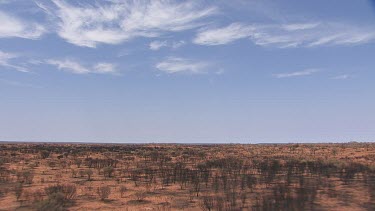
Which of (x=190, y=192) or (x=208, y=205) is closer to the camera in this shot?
(x=208, y=205)

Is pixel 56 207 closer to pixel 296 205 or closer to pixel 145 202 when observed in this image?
pixel 145 202

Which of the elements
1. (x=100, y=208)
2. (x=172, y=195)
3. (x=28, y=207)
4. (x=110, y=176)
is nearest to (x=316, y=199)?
(x=172, y=195)

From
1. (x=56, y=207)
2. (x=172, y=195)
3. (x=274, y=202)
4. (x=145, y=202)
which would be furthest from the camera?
(x=172, y=195)

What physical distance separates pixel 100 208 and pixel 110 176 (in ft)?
31.5

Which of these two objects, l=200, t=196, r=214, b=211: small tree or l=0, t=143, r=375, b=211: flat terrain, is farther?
l=0, t=143, r=375, b=211: flat terrain

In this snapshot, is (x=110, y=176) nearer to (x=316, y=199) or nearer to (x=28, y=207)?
(x=28, y=207)

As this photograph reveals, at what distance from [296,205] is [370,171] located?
41.5ft

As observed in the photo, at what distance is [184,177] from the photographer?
2212cm

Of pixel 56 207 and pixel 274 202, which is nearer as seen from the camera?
pixel 56 207

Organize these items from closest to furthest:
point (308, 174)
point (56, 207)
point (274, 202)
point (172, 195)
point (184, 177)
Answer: point (56, 207) → point (274, 202) → point (172, 195) → point (184, 177) → point (308, 174)

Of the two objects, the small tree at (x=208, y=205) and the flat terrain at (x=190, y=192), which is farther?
the flat terrain at (x=190, y=192)

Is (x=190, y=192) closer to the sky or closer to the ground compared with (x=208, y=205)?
closer to the sky

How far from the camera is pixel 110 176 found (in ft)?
79.5

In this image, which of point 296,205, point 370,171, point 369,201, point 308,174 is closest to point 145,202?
point 296,205
